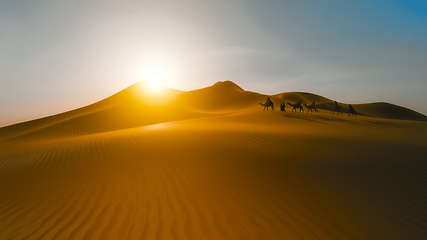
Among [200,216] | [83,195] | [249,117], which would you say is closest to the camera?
Result: [200,216]

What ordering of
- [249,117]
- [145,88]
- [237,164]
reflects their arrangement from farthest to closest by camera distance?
[145,88] < [249,117] < [237,164]

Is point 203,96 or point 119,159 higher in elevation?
point 203,96

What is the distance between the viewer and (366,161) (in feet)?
19.3

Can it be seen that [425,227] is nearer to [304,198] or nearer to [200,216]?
[304,198]

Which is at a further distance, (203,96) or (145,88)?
(145,88)

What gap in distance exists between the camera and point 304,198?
13.0 feet

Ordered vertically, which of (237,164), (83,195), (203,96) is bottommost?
(83,195)

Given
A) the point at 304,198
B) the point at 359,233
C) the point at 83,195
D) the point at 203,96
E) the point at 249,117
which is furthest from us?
the point at 203,96

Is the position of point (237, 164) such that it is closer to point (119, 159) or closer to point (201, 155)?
point (201, 155)

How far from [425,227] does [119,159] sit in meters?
7.08

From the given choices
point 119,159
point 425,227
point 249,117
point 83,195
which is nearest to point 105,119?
point 249,117

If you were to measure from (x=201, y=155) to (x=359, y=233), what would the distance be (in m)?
4.40

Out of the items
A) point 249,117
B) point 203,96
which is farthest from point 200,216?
point 203,96

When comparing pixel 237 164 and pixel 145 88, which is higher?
pixel 145 88
